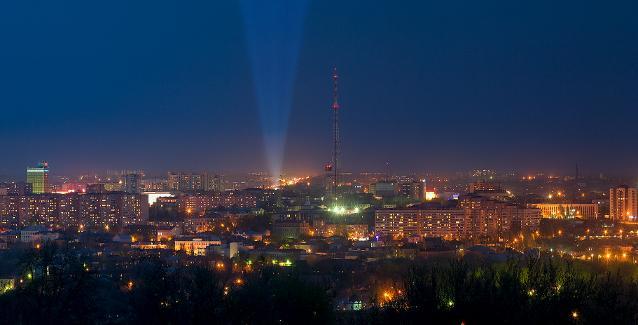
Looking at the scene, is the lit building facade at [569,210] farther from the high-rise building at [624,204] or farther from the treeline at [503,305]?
the treeline at [503,305]

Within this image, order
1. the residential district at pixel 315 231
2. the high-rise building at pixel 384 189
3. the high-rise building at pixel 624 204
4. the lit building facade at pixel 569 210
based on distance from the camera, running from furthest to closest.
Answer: the high-rise building at pixel 384 189
the lit building facade at pixel 569 210
the high-rise building at pixel 624 204
the residential district at pixel 315 231

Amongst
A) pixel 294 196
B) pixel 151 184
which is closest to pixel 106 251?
pixel 294 196

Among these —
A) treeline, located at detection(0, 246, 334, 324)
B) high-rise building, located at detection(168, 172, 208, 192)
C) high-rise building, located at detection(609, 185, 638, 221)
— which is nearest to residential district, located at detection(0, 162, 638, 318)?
high-rise building, located at detection(609, 185, 638, 221)

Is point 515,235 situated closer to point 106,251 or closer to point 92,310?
point 106,251

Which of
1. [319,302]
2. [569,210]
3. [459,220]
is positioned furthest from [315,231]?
[319,302]

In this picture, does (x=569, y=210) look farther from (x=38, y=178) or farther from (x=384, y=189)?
(x=38, y=178)

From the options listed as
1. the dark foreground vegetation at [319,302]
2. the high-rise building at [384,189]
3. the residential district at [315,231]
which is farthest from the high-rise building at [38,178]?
the dark foreground vegetation at [319,302]

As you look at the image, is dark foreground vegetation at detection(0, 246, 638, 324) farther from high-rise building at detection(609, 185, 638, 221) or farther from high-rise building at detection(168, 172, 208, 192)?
high-rise building at detection(168, 172, 208, 192)
